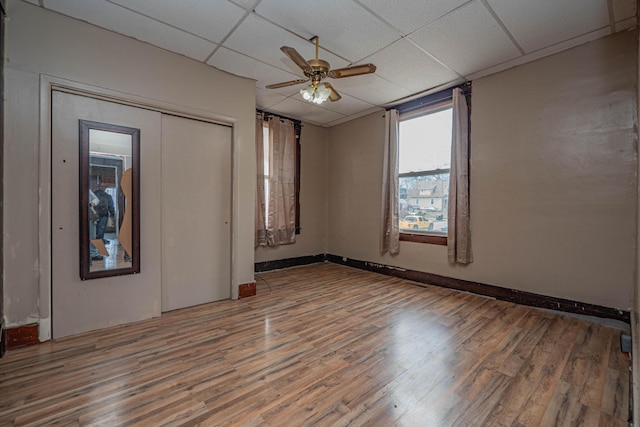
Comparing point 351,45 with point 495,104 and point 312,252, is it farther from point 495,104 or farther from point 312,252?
point 312,252

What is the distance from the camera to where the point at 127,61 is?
8.92ft

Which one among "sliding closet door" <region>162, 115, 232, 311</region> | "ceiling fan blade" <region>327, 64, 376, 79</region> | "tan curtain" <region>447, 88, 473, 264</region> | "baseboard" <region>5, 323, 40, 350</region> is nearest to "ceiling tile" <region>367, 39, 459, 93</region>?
"tan curtain" <region>447, 88, 473, 264</region>

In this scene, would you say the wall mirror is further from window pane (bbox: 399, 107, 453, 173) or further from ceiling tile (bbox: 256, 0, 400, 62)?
window pane (bbox: 399, 107, 453, 173)

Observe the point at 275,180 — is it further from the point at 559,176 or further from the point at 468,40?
the point at 559,176

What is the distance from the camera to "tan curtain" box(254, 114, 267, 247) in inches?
190

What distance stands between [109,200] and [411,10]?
10.9 feet

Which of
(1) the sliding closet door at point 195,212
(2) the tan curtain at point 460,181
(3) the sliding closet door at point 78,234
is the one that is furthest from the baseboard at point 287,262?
(2) the tan curtain at point 460,181

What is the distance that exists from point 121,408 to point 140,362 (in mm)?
517

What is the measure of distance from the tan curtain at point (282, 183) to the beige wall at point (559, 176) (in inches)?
106

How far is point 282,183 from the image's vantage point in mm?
5105

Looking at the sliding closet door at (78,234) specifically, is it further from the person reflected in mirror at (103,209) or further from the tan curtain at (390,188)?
the tan curtain at (390,188)

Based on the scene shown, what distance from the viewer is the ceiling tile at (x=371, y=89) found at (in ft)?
12.1

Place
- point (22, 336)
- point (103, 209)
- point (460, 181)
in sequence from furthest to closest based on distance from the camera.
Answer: point (460, 181) < point (103, 209) < point (22, 336)

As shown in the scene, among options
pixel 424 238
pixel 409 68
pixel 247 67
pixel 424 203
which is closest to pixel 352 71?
pixel 409 68
